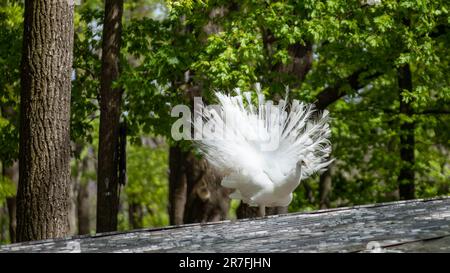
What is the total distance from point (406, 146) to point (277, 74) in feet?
13.2

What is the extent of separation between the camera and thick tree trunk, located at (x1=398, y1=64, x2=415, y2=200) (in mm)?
15320

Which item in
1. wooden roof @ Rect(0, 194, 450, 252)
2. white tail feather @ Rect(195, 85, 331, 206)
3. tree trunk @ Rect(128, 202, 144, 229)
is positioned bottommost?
tree trunk @ Rect(128, 202, 144, 229)

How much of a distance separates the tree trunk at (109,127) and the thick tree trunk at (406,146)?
5.89 metres

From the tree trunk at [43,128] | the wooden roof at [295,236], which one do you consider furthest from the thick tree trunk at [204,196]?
the wooden roof at [295,236]

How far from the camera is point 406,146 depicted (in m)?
15.4

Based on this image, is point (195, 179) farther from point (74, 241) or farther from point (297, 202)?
point (74, 241)

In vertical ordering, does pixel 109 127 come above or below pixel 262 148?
above

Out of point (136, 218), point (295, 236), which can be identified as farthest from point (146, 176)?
point (295, 236)

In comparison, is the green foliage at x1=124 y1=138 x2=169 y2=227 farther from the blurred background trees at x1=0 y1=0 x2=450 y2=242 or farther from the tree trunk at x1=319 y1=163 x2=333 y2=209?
the tree trunk at x1=319 y1=163 x2=333 y2=209

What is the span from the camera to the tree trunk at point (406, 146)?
15.3m

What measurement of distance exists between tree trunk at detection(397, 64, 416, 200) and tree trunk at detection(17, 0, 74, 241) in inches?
332

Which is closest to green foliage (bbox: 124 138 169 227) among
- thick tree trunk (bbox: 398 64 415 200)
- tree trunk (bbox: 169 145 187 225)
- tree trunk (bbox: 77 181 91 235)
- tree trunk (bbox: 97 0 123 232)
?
tree trunk (bbox: 77 181 91 235)

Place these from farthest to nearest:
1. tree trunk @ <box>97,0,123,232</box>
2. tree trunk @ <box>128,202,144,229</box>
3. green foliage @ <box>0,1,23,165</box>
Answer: tree trunk @ <box>128,202,144,229</box> → green foliage @ <box>0,1,23,165</box> → tree trunk @ <box>97,0,123,232</box>

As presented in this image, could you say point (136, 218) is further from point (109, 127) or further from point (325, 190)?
point (109, 127)
